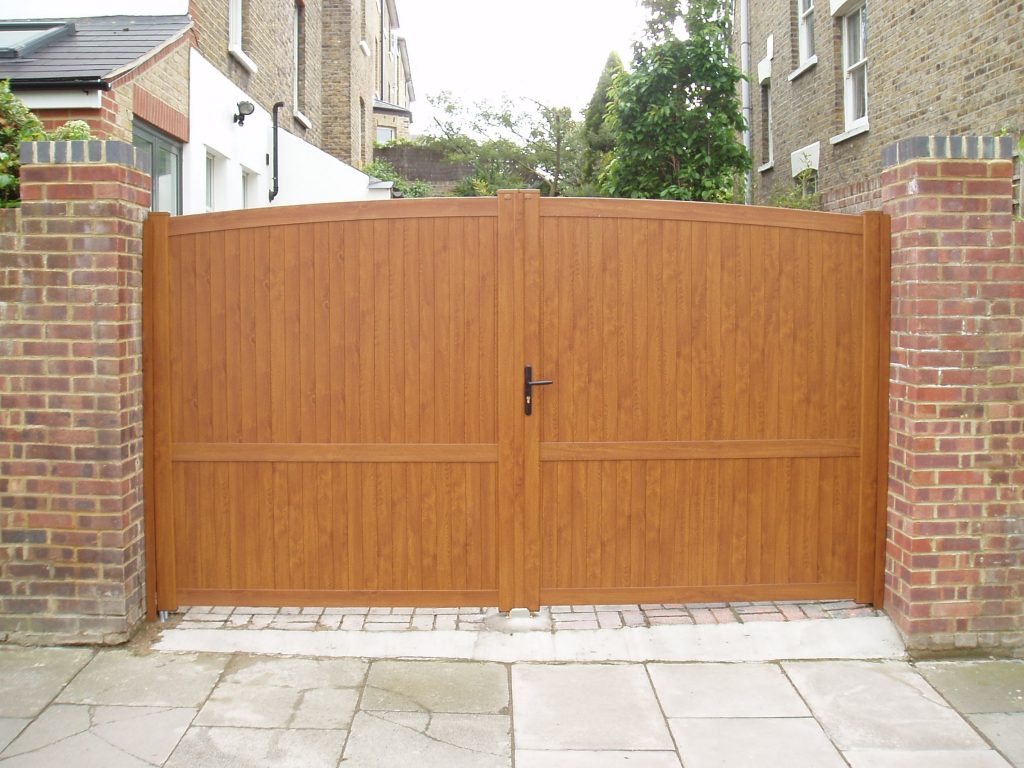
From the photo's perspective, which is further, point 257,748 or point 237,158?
point 237,158

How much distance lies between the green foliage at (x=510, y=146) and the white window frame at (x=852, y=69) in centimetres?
1397

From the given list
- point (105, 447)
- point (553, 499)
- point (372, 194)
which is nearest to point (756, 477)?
point (553, 499)

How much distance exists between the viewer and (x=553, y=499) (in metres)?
4.89

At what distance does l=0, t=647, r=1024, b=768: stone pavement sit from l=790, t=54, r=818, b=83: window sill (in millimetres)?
11909

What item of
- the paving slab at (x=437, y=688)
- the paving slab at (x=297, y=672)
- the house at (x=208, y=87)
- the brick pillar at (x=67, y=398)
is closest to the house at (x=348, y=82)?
the house at (x=208, y=87)

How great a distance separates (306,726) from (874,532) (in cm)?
297

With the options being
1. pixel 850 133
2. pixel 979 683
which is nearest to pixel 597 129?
pixel 850 133

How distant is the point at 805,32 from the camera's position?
1525cm

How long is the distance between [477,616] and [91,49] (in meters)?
5.93

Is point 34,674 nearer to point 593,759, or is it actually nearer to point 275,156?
point 593,759

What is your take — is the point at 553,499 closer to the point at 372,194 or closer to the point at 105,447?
the point at 105,447

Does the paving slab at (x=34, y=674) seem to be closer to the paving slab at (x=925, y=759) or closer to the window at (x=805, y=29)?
the paving slab at (x=925, y=759)

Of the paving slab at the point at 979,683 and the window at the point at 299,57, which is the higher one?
the window at the point at 299,57

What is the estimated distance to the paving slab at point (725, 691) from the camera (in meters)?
4.00
